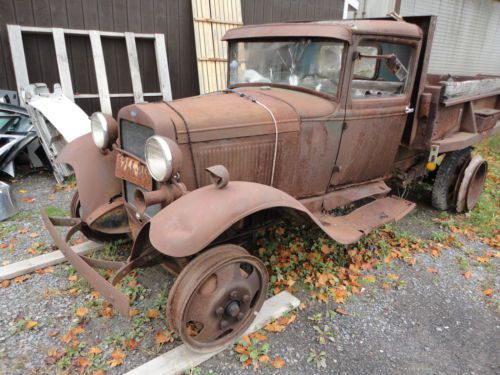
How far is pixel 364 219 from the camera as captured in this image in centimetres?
329

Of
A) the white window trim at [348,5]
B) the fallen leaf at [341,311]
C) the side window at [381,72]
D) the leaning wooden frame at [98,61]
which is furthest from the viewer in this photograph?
the white window trim at [348,5]

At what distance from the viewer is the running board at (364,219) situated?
2.92 meters

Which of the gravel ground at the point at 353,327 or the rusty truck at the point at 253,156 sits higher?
the rusty truck at the point at 253,156

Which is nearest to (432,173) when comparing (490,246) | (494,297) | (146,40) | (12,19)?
(490,246)

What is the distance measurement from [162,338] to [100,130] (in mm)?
1577

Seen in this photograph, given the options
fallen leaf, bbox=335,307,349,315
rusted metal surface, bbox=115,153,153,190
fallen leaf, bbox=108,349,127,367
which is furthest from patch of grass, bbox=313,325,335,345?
rusted metal surface, bbox=115,153,153,190

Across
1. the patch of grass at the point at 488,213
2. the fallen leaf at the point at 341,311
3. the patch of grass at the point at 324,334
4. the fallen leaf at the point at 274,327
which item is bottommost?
the patch of grass at the point at 488,213

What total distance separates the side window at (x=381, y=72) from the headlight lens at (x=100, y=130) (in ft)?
6.48

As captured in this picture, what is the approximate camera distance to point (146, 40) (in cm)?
612

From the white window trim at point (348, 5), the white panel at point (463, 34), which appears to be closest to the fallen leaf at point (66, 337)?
the white window trim at point (348, 5)

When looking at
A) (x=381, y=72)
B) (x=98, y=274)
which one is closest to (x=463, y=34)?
(x=381, y=72)

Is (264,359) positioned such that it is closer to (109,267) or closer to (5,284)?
(109,267)

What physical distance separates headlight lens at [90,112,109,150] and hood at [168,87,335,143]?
1.81ft

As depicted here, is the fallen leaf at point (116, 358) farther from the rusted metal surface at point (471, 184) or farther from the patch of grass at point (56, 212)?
the rusted metal surface at point (471, 184)
